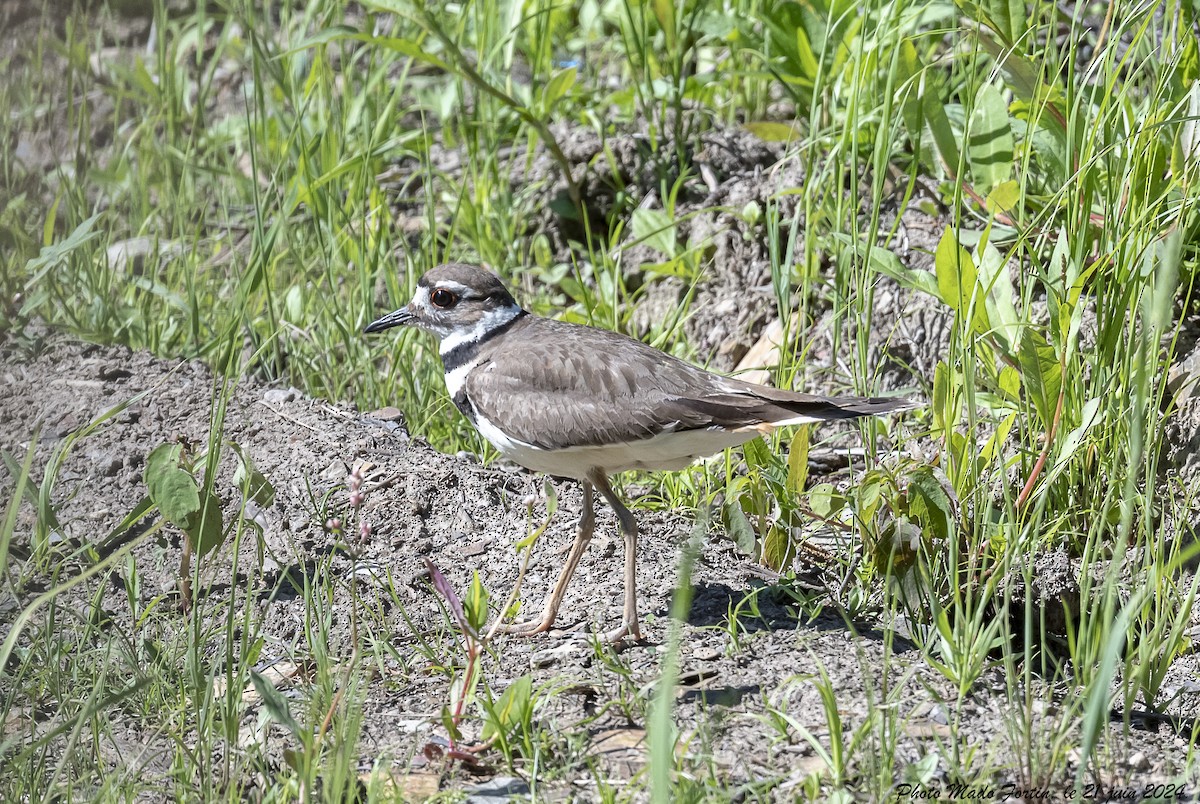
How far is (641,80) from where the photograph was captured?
21.3 feet

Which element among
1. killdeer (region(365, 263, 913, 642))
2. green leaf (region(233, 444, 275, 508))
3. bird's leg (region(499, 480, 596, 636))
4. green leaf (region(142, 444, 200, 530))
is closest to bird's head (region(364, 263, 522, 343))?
killdeer (region(365, 263, 913, 642))

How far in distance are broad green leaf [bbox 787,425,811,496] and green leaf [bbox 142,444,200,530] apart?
6.22ft

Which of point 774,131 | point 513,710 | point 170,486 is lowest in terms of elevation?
point 513,710

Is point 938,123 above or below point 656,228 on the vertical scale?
above

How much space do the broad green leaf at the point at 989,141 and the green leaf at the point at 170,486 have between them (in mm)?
2875

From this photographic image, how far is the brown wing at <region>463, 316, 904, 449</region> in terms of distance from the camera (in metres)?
3.98

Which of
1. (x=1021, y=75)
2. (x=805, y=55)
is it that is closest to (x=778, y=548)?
(x=1021, y=75)

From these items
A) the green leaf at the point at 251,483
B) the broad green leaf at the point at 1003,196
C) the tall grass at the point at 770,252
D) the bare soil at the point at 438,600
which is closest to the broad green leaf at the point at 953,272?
the tall grass at the point at 770,252

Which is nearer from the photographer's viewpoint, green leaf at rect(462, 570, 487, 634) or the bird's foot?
green leaf at rect(462, 570, 487, 634)

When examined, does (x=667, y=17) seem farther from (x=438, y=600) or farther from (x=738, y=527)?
(x=438, y=600)

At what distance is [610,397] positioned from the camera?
4.15 metres

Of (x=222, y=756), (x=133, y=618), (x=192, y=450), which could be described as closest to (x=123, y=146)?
(x=192, y=450)

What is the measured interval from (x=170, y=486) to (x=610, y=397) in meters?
1.39

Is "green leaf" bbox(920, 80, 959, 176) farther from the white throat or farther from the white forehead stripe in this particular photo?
the white forehead stripe
